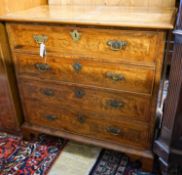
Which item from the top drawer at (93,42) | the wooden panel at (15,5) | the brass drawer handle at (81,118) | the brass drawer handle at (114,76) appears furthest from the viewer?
the brass drawer handle at (81,118)

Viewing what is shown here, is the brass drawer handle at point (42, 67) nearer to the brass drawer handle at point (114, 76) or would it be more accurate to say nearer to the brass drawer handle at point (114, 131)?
the brass drawer handle at point (114, 76)

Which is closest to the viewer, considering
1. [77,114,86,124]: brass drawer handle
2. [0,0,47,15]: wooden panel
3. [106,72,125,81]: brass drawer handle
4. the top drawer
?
the top drawer

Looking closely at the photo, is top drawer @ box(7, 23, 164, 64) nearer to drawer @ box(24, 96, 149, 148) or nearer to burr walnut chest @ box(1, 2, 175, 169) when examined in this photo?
burr walnut chest @ box(1, 2, 175, 169)

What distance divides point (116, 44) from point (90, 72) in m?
0.21

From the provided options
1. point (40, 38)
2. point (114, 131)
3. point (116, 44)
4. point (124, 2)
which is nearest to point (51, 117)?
point (114, 131)

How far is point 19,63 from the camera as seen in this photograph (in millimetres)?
1280

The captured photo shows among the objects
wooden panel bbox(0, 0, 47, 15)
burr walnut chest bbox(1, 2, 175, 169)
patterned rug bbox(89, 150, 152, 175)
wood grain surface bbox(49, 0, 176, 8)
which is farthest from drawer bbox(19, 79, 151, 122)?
wood grain surface bbox(49, 0, 176, 8)

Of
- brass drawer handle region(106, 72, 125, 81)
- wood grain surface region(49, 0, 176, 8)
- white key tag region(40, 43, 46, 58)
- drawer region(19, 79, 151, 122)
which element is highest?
wood grain surface region(49, 0, 176, 8)

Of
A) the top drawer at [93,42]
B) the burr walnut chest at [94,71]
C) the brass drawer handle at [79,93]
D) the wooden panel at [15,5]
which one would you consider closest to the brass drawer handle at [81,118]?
the burr walnut chest at [94,71]

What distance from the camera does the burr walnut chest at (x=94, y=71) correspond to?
1.00m

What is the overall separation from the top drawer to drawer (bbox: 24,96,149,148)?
1.23 feet

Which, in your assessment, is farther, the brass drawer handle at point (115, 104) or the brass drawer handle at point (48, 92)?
the brass drawer handle at point (48, 92)

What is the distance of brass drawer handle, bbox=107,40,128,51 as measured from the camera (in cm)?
101

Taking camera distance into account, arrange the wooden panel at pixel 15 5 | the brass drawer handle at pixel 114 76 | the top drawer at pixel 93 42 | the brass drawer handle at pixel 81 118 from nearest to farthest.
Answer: the top drawer at pixel 93 42, the brass drawer handle at pixel 114 76, the wooden panel at pixel 15 5, the brass drawer handle at pixel 81 118
